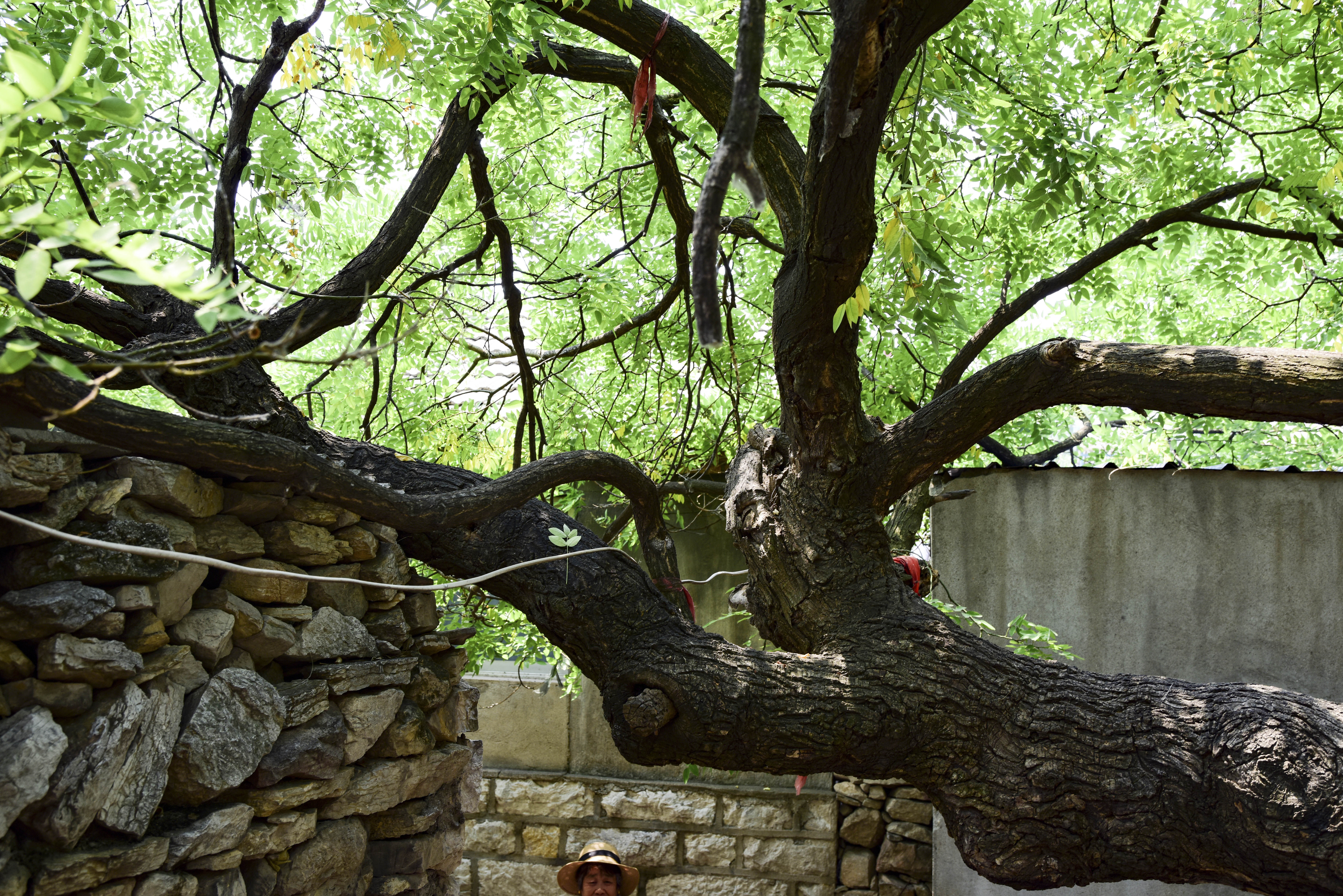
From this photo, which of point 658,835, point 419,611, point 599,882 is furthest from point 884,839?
point 419,611

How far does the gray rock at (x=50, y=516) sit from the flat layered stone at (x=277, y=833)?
3.00 ft

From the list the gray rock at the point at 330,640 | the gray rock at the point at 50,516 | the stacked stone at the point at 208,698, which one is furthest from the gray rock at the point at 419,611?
the gray rock at the point at 50,516

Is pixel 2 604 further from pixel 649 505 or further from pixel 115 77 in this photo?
pixel 649 505

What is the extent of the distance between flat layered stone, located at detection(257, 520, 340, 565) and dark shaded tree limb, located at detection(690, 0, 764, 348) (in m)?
2.00

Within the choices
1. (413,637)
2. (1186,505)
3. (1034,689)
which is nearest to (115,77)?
(413,637)

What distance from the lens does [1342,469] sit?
4.55 metres

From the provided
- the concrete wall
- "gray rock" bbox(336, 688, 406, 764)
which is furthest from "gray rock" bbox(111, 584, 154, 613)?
the concrete wall

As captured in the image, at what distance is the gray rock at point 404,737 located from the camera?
2955 mm

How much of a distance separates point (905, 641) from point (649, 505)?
1063mm

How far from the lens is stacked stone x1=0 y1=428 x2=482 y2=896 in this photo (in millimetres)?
2033

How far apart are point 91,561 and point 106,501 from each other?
6.5 inches

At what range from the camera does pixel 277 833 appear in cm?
251

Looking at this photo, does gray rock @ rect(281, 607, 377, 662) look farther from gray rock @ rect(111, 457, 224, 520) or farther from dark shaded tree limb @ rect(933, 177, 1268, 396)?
dark shaded tree limb @ rect(933, 177, 1268, 396)

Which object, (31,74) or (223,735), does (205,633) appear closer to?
(223,735)
